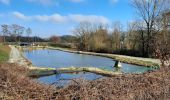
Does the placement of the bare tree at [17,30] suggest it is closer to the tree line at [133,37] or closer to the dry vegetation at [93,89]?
the tree line at [133,37]

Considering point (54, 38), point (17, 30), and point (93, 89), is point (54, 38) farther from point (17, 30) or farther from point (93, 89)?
point (93, 89)

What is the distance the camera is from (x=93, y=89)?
5.18 meters

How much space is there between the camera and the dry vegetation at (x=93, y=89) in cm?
491

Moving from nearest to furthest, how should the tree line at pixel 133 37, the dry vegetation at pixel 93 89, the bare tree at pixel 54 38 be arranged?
the dry vegetation at pixel 93 89, the tree line at pixel 133 37, the bare tree at pixel 54 38

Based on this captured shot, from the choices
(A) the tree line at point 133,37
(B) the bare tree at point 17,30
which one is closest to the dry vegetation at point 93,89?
(A) the tree line at point 133,37

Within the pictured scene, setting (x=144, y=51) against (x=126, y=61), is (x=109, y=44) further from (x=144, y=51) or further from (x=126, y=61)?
(x=126, y=61)

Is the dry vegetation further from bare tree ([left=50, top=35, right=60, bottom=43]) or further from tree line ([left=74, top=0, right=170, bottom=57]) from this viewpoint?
bare tree ([left=50, top=35, right=60, bottom=43])

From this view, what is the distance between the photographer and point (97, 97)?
16.8 ft

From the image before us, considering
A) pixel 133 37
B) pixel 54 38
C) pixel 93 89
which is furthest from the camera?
pixel 54 38

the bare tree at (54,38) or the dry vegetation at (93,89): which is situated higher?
the bare tree at (54,38)

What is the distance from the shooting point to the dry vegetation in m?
4.91

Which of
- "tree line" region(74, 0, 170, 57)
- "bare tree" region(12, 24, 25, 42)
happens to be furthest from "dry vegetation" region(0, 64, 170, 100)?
"bare tree" region(12, 24, 25, 42)

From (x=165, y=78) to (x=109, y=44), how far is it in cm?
7323

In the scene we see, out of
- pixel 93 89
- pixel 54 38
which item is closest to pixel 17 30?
pixel 54 38
